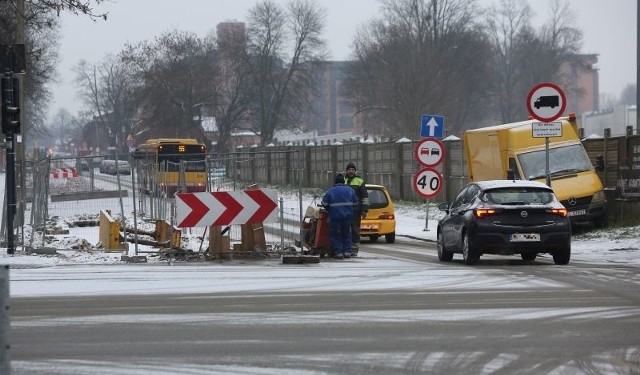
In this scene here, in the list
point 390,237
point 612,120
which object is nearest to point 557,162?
point 390,237

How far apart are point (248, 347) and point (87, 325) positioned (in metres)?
2.25

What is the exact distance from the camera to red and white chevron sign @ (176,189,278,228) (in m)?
21.3

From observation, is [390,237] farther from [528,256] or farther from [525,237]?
[525,237]

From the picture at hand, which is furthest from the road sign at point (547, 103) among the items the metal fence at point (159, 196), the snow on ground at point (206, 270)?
the metal fence at point (159, 196)

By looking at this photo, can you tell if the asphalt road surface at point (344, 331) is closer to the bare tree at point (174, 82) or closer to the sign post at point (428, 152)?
the sign post at point (428, 152)

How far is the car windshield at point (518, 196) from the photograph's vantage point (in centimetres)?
1993

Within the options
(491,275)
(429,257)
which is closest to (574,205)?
(429,257)

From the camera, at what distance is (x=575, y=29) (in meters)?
108

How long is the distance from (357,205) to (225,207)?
3.00 metres

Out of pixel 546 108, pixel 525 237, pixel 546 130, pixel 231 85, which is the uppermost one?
pixel 231 85

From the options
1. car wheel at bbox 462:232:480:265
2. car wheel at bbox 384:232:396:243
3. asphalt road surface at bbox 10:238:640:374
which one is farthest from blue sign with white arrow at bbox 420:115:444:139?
asphalt road surface at bbox 10:238:640:374

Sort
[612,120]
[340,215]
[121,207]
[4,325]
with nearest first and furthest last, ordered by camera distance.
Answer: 1. [4,325]
2. [340,215]
3. [121,207]
4. [612,120]

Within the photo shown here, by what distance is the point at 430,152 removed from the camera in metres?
30.7

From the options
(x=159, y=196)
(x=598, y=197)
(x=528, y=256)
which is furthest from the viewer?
(x=159, y=196)
